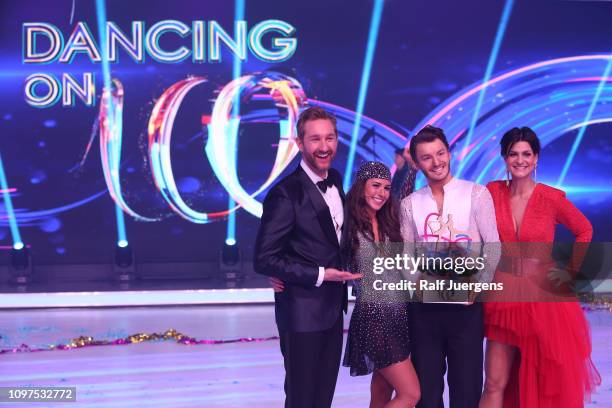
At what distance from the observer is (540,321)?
9.06 feet

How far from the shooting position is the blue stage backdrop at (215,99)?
872 centimetres

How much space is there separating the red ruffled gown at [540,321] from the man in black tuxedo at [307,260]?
61cm

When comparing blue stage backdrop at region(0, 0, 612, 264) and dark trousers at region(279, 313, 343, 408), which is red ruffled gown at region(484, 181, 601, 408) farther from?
blue stage backdrop at region(0, 0, 612, 264)

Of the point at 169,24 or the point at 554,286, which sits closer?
the point at 554,286

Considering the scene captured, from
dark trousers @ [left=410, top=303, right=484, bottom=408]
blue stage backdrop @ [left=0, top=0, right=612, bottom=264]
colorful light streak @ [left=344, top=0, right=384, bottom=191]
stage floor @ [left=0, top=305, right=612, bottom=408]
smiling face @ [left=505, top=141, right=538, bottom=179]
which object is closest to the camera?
dark trousers @ [left=410, top=303, right=484, bottom=408]

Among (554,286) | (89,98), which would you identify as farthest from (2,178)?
(554,286)

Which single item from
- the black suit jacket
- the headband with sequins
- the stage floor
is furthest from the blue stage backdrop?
the black suit jacket

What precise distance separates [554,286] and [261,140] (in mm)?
6300

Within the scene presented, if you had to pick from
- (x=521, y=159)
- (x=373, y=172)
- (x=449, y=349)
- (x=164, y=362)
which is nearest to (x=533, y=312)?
(x=449, y=349)

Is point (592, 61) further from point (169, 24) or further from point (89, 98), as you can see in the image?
point (89, 98)

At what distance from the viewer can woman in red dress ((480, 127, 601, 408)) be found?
2.76m

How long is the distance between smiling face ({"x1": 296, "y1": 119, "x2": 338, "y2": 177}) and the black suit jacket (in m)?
0.06

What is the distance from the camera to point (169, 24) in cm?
866

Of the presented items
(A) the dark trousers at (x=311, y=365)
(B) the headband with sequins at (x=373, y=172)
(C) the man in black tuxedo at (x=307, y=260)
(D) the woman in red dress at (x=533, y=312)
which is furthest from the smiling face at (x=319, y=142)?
(D) the woman in red dress at (x=533, y=312)
